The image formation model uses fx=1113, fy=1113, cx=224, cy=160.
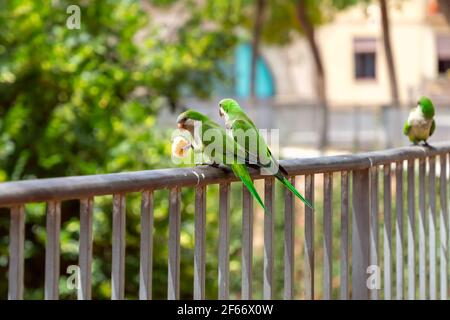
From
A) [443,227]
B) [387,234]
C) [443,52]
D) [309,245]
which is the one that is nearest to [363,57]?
[443,52]

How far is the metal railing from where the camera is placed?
2396 mm

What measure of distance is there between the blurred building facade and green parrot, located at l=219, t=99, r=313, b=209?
1347 inches

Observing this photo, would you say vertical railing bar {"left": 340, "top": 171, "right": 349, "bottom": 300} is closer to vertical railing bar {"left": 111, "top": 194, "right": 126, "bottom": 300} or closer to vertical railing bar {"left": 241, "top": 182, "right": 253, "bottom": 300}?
vertical railing bar {"left": 241, "top": 182, "right": 253, "bottom": 300}

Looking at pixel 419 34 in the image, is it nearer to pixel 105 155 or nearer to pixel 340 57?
pixel 340 57

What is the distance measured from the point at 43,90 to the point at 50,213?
897 centimetres

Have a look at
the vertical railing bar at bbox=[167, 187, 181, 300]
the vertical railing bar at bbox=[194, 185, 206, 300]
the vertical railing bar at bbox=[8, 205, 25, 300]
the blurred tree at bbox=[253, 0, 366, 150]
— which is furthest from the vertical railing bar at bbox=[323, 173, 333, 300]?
the blurred tree at bbox=[253, 0, 366, 150]

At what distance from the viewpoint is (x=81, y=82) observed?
11.0m

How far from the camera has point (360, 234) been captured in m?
3.79

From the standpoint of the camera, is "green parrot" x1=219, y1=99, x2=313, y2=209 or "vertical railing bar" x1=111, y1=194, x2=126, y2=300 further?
"green parrot" x1=219, y1=99, x2=313, y2=209

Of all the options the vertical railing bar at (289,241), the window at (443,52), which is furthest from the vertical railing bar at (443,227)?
the window at (443,52)

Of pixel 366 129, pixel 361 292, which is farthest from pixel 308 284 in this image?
pixel 366 129

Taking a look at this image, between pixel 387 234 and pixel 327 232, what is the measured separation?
15.8 inches
